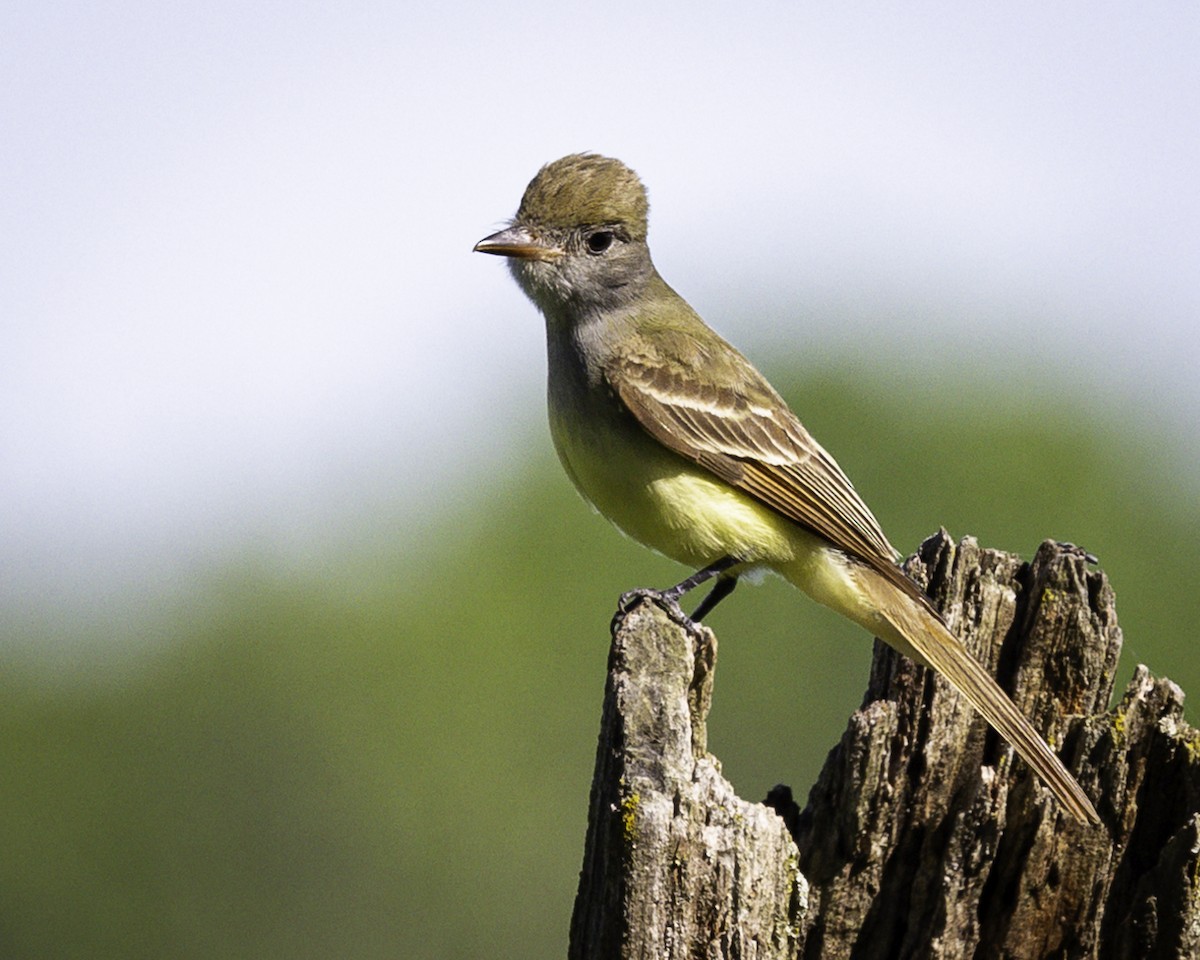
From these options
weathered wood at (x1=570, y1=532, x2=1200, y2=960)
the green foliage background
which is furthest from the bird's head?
the green foliage background

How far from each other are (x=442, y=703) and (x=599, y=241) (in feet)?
68.4

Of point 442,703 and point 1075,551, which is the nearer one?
point 1075,551

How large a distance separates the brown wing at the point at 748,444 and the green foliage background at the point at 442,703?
10.0 metres

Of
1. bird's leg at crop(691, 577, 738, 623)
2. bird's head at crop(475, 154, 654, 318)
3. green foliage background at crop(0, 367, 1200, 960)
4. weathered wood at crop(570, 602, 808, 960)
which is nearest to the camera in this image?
weathered wood at crop(570, 602, 808, 960)

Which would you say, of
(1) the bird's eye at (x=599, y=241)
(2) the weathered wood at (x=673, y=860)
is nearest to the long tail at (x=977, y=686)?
(2) the weathered wood at (x=673, y=860)

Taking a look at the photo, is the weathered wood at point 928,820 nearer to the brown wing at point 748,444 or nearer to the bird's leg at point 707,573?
the bird's leg at point 707,573

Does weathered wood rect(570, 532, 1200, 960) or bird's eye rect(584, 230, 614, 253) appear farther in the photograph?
bird's eye rect(584, 230, 614, 253)

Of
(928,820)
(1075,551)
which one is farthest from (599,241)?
(928,820)

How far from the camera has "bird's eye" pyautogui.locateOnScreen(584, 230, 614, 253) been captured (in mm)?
8336

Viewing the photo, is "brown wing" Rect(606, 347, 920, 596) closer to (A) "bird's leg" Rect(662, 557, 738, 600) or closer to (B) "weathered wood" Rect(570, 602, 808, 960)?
(A) "bird's leg" Rect(662, 557, 738, 600)

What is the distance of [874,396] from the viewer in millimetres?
29062

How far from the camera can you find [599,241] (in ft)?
27.5

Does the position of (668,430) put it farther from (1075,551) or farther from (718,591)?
(1075,551)

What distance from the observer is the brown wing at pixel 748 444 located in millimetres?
7531
